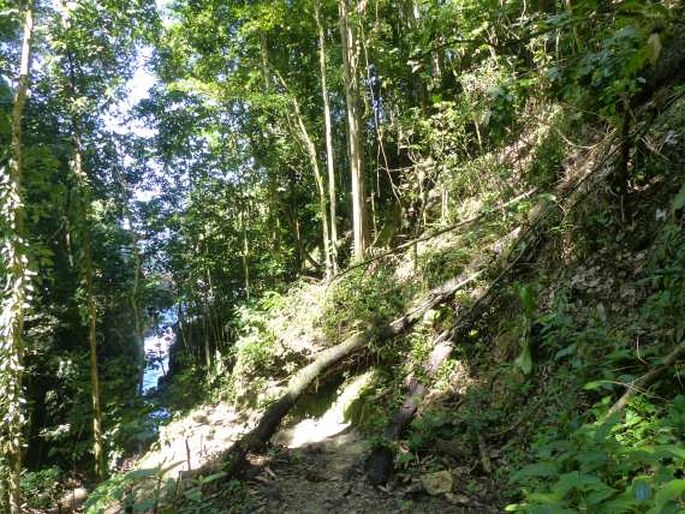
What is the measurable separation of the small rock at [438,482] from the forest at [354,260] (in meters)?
0.03

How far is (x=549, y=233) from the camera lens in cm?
511

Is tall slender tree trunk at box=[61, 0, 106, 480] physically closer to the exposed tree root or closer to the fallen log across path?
the fallen log across path

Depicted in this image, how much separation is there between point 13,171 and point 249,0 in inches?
264

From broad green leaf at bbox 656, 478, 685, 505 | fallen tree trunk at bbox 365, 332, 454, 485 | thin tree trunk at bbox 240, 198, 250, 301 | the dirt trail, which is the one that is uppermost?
thin tree trunk at bbox 240, 198, 250, 301

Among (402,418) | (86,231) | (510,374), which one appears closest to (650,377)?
(510,374)

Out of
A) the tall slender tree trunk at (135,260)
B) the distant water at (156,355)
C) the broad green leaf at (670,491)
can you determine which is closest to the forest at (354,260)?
the broad green leaf at (670,491)

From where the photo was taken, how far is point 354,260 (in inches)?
310

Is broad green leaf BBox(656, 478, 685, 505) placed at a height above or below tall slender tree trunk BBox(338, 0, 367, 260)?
below

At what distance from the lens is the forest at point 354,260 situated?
3043 mm

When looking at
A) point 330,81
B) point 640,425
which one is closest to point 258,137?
point 330,81

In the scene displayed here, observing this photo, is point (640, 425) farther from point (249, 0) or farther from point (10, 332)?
point (249, 0)

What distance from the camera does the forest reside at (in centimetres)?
304

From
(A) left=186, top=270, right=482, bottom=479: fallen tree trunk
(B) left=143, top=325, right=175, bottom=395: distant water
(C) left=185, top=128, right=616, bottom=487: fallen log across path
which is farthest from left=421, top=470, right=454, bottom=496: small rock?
(B) left=143, top=325, right=175, bottom=395: distant water

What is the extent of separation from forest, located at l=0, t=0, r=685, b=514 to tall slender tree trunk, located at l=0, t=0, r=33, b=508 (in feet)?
0.08
